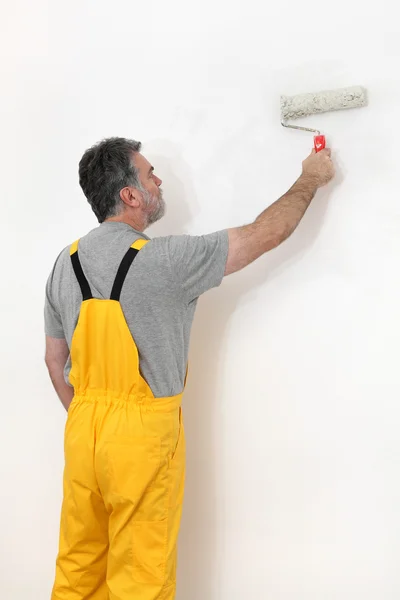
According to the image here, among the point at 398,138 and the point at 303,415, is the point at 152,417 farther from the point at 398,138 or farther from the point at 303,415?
the point at 398,138

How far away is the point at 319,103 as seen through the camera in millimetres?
1618

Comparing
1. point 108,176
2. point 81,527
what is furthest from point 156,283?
point 81,527

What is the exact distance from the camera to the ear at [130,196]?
1583 millimetres

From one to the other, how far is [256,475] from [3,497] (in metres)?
0.91

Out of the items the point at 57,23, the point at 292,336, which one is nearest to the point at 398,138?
the point at 292,336

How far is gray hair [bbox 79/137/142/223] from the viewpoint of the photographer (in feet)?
5.21

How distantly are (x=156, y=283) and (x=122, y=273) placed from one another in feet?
0.28

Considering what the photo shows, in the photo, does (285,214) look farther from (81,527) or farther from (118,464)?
(81,527)

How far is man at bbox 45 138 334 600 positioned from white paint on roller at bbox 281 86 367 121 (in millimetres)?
133

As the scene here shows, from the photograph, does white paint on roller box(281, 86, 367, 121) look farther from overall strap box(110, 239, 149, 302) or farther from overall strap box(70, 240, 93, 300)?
overall strap box(70, 240, 93, 300)

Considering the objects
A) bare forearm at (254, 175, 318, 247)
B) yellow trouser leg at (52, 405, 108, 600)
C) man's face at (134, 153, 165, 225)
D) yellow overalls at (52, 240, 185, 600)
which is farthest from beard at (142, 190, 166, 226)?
yellow trouser leg at (52, 405, 108, 600)

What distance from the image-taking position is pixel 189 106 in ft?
5.96

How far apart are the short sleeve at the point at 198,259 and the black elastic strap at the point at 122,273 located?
9 cm

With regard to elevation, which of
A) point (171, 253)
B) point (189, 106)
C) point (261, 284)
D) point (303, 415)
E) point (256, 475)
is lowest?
point (256, 475)
